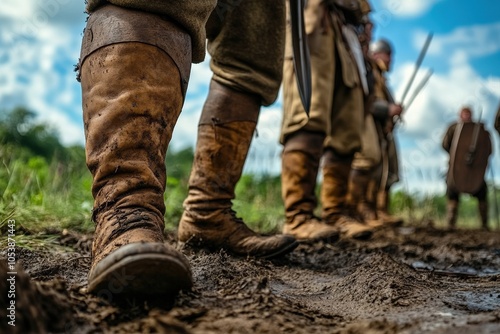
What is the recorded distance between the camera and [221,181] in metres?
1.97

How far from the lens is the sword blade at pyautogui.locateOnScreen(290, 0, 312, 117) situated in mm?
2092

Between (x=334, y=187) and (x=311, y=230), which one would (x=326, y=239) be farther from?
(x=334, y=187)

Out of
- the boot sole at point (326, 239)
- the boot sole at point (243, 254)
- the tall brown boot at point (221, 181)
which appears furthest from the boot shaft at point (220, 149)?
the boot sole at point (326, 239)

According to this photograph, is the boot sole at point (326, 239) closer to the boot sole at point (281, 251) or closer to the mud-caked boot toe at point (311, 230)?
the mud-caked boot toe at point (311, 230)

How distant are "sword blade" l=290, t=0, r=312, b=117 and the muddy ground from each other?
2.22 ft

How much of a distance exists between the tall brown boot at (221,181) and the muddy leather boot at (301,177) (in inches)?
41.2

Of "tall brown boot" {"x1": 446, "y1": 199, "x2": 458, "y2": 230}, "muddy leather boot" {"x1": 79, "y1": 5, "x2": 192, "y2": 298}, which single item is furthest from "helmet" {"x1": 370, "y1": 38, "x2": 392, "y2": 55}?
"muddy leather boot" {"x1": 79, "y1": 5, "x2": 192, "y2": 298}

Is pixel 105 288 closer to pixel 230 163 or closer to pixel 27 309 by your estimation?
pixel 27 309

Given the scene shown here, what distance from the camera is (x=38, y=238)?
7.22ft

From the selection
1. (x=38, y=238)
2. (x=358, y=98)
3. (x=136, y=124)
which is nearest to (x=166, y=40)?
(x=136, y=124)

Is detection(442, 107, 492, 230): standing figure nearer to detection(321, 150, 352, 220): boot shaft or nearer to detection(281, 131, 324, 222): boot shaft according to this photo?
detection(321, 150, 352, 220): boot shaft

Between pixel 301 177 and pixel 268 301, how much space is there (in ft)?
6.39

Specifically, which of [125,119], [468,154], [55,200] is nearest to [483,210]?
[468,154]

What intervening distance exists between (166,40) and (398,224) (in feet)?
19.5
